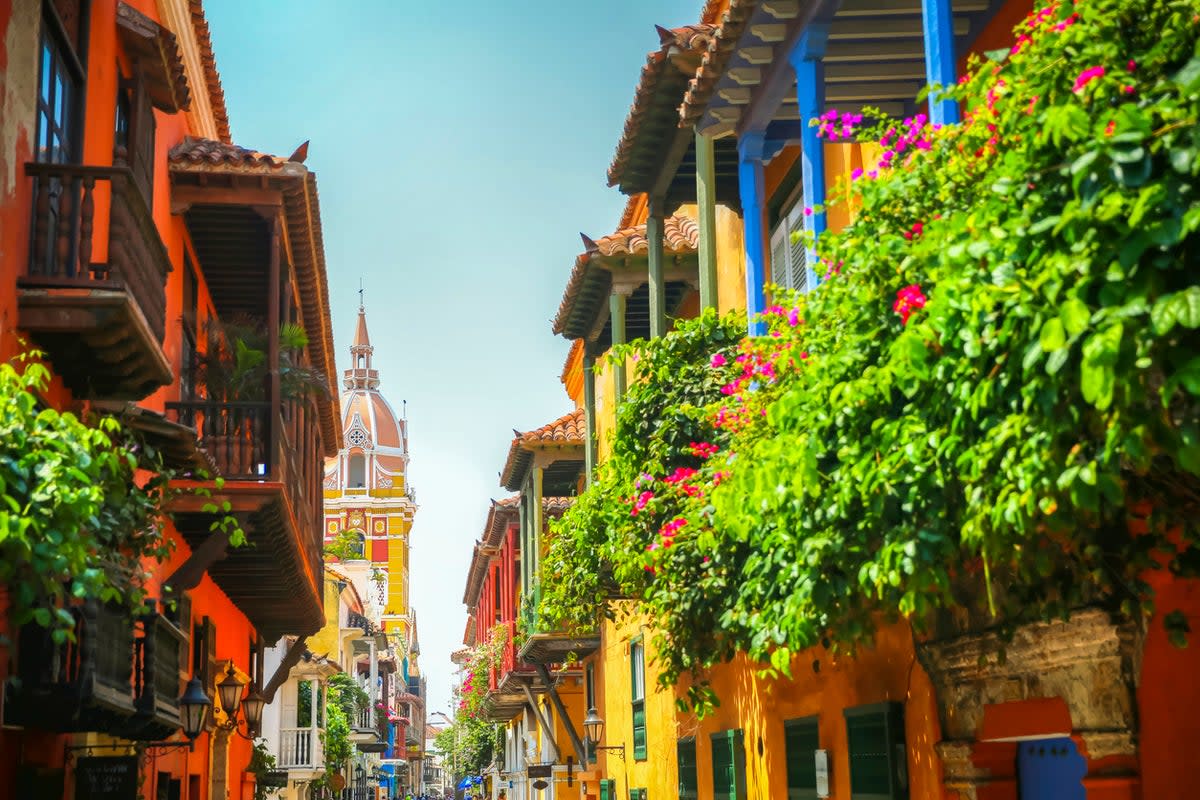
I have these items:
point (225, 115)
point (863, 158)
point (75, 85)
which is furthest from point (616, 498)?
point (225, 115)

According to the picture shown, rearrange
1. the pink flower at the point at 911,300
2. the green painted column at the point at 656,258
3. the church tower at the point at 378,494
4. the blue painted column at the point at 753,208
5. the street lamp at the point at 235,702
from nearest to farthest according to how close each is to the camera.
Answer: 1. the pink flower at the point at 911,300
2. the blue painted column at the point at 753,208
3. the green painted column at the point at 656,258
4. the street lamp at the point at 235,702
5. the church tower at the point at 378,494

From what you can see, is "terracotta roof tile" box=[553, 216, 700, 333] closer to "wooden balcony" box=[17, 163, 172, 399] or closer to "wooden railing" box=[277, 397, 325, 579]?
"wooden railing" box=[277, 397, 325, 579]

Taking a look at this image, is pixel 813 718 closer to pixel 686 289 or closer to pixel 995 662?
pixel 995 662

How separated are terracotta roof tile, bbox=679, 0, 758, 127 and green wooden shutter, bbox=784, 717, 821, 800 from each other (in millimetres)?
5209

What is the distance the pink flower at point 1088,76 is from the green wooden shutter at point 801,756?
27.5ft

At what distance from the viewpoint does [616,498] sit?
1274 cm

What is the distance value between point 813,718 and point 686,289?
8.50 m

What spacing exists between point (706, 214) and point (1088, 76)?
9301 millimetres

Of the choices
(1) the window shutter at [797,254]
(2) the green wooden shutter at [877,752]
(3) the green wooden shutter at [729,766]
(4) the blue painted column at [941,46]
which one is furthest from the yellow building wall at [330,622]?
(4) the blue painted column at [941,46]

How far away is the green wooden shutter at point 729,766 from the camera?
1488 cm

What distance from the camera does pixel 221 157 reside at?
1482cm

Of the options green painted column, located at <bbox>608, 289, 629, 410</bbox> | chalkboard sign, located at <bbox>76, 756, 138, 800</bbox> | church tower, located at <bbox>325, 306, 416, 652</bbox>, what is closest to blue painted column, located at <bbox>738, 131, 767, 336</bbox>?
chalkboard sign, located at <bbox>76, 756, 138, 800</bbox>

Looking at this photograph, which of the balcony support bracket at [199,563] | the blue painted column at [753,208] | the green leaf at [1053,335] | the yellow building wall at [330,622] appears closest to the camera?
the green leaf at [1053,335]

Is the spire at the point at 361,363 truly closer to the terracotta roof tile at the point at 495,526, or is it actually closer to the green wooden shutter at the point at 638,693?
the terracotta roof tile at the point at 495,526
